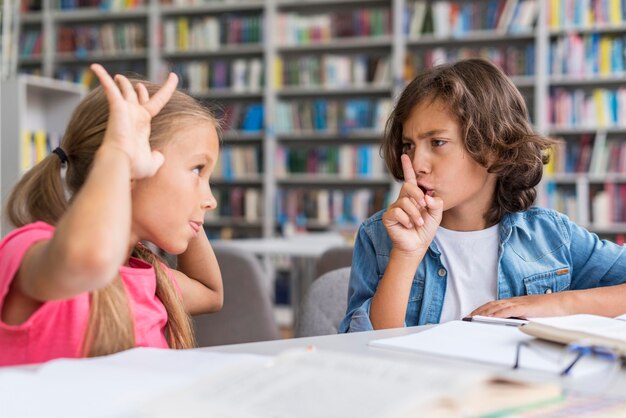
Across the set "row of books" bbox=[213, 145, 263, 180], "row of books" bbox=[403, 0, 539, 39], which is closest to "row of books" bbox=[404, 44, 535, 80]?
"row of books" bbox=[403, 0, 539, 39]

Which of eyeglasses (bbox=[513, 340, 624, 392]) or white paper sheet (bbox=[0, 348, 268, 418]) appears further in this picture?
eyeglasses (bbox=[513, 340, 624, 392])

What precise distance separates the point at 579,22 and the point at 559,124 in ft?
2.17

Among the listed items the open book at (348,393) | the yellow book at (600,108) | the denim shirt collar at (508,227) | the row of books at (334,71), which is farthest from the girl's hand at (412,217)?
the row of books at (334,71)

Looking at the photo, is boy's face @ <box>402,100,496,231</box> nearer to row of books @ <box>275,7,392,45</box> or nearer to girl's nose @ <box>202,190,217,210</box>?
girl's nose @ <box>202,190,217,210</box>

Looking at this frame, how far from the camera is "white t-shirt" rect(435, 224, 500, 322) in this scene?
1.51m

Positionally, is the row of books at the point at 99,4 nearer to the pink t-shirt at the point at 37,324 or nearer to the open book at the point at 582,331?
the pink t-shirt at the point at 37,324

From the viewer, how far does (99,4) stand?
5.83m

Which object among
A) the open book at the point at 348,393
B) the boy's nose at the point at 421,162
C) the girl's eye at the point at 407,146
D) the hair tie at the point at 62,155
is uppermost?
the hair tie at the point at 62,155

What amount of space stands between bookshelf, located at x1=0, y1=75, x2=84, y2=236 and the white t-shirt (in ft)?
7.62

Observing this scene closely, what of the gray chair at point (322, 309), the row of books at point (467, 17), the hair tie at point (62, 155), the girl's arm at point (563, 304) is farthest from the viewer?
the row of books at point (467, 17)

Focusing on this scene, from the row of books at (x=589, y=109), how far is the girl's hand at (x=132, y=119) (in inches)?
165

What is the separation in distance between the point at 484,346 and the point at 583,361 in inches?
4.7

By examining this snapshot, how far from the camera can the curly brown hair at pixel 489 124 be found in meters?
1.52

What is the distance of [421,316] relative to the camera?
150 centimetres
